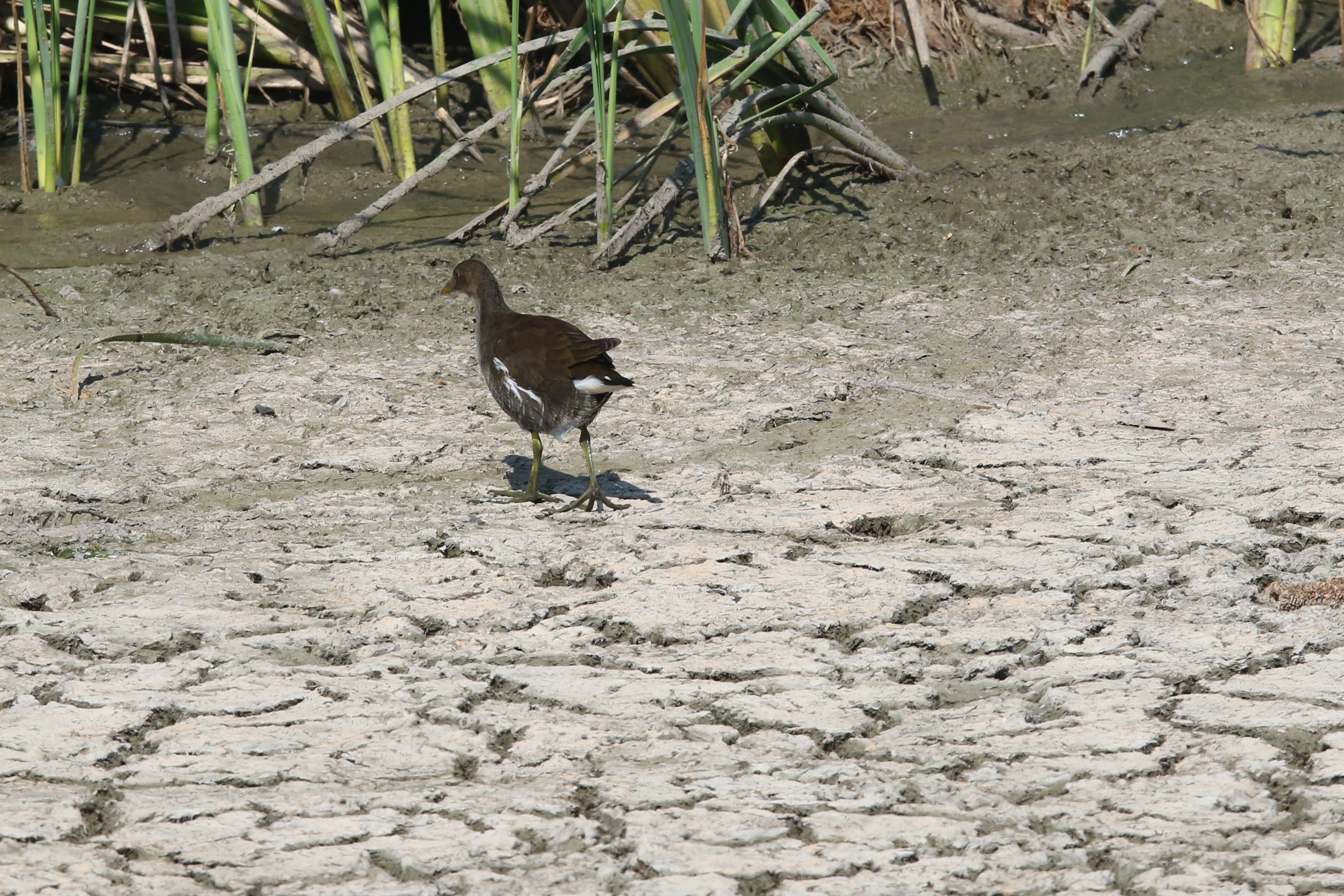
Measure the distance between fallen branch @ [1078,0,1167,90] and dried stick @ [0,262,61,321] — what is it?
6727mm

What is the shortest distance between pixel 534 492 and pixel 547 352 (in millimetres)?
488

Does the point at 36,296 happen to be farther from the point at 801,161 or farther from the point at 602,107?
the point at 801,161

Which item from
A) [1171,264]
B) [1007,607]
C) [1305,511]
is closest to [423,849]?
[1007,607]

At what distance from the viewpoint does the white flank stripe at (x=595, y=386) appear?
14.5ft

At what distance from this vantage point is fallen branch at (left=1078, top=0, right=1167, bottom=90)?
31.3ft

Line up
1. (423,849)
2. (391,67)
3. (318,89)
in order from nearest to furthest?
(423,849) → (391,67) → (318,89)

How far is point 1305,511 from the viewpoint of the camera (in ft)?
13.4

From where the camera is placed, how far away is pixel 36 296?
5871 millimetres

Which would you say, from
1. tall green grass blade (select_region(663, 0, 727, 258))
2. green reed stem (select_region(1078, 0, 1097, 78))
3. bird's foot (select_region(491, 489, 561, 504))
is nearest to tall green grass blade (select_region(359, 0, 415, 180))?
tall green grass blade (select_region(663, 0, 727, 258))

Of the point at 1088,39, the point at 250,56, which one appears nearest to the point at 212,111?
the point at 250,56

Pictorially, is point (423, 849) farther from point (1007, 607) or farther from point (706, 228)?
point (706, 228)

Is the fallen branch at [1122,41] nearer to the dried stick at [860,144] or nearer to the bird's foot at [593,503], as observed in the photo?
the dried stick at [860,144]

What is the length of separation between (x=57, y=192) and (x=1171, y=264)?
6044 mm

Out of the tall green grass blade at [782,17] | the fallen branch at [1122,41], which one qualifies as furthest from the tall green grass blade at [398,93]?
the fallen branch at [1122,41]
